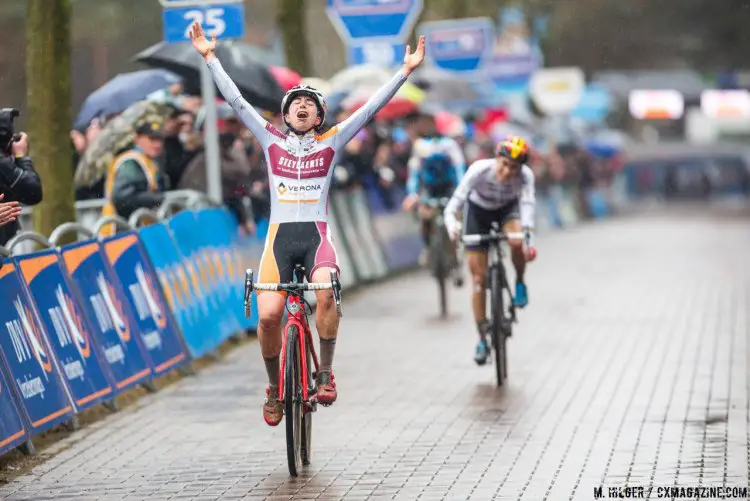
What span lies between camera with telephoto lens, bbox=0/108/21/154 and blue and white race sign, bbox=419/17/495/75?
67.9ft

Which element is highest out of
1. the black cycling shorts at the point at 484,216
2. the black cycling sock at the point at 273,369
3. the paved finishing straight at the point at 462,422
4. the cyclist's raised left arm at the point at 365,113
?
the cyclist's raised left arm at the point at 365,113

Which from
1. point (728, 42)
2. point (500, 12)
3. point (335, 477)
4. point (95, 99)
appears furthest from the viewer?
point (728, 42)

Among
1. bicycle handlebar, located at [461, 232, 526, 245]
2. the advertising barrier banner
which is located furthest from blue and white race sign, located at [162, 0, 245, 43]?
bicycle handlebar, located at [461, 232, 526, 245]

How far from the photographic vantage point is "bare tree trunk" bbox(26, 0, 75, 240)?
545 inches

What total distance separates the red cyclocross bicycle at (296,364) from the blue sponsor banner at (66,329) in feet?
6.11

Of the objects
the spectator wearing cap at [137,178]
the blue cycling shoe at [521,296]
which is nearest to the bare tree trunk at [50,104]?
the spectator wearing cap at [137,178]

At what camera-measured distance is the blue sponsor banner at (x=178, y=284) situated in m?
13.5

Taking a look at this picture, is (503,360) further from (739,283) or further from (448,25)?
(448,25)

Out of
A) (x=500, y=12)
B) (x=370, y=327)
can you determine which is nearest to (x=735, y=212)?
(x=500, y=12)

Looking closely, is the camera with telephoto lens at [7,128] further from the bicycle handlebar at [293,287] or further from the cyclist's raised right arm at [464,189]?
the cyclist's raised right arm at [464,189]

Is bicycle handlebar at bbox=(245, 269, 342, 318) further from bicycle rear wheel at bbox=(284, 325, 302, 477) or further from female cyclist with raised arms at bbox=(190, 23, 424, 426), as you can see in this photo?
bicycle rear wheel at bbox=(284, 325, 302, 477)

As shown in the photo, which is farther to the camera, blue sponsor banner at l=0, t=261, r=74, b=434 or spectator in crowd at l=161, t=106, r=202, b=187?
spectator in crowd at l=161, t=106, r=202, b=187

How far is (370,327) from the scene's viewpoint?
687 inches

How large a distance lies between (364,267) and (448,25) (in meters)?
10.00
